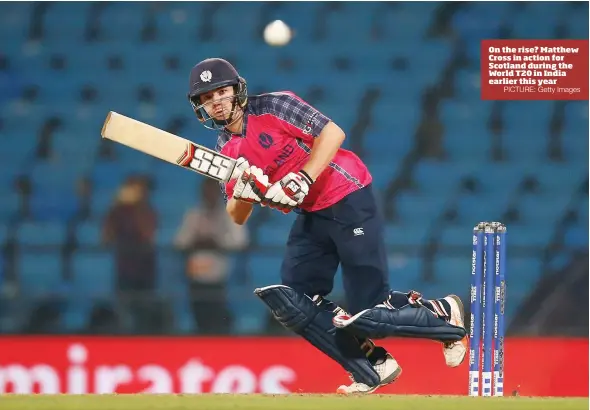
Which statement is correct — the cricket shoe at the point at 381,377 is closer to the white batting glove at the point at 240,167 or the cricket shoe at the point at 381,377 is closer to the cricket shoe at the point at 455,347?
the cricket shoe at the point at 455,347

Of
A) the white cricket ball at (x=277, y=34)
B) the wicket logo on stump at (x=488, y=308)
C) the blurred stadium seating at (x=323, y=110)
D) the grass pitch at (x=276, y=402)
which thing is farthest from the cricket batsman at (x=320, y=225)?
the white cricket ball at (x=277, y=34)

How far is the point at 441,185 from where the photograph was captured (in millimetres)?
6801

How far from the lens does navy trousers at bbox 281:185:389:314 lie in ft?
12.2

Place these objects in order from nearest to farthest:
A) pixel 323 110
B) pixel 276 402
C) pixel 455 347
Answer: pixel 276 402, pixel 455 347, pixel 323 110

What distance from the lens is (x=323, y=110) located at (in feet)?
22.7

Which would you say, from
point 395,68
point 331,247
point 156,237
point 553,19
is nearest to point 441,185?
point 395,68

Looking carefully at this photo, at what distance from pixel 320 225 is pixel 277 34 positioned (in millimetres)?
3474

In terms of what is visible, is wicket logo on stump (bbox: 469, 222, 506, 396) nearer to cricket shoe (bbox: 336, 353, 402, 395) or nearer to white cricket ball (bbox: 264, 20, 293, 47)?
cricket shoe (bbox: 336, 353, 402, 395)

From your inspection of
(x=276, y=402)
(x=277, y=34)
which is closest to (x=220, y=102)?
(x=276, y=402)

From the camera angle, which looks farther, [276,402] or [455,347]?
[455,347]

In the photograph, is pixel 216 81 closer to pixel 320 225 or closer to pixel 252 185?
pixel 252 185

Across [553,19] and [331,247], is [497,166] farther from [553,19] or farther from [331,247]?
[331,247]
